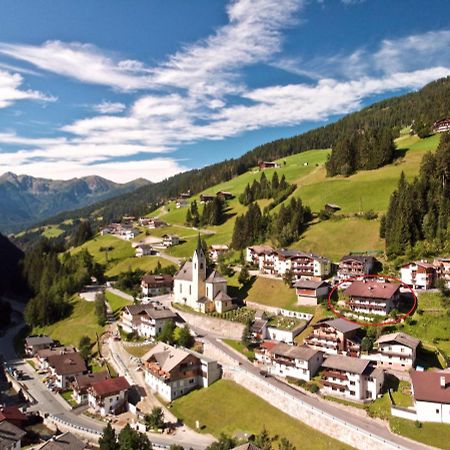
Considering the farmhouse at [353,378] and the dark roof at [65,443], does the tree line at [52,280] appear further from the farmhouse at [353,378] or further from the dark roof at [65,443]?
the farmhouse at [353,378]

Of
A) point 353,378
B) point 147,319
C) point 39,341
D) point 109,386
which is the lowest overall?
point 39,341

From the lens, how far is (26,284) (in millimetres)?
155000

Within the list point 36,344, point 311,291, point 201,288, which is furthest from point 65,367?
point 311,291

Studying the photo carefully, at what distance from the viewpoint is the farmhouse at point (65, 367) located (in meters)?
76.8

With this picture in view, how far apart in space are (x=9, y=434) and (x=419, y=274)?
2524 inches

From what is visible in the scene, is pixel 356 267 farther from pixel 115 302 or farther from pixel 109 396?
pixel 115 302

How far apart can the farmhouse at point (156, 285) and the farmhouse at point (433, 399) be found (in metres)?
65.0

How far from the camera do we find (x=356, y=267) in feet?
258

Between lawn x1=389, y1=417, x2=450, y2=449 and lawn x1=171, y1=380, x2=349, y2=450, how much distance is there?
6.12 meters

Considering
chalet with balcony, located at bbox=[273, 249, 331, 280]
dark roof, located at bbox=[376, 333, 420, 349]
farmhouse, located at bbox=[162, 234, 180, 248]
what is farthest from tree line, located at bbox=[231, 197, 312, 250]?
dark roof, located at bbox=[376, 333, 420, 349]

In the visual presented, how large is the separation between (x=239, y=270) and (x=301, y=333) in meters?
32.0

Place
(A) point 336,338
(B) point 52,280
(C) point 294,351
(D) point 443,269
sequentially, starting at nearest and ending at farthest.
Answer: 1. (C) point 294,351
2. (A) point 336,338
3. (D) point 443,269
4. (B) point 52,280

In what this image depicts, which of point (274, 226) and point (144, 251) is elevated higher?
point (274, 226)

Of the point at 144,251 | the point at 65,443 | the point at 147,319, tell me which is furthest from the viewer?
the point at 144,251
